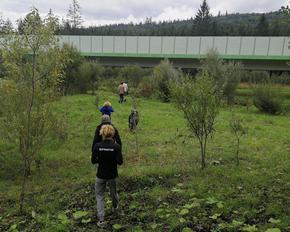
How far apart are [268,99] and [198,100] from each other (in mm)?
14793

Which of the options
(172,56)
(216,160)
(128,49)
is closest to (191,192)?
(216,160)

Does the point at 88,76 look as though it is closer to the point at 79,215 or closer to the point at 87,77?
the point at 87,77

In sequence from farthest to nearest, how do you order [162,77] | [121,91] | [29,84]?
1. [162,77]
2. [121,91]
3. [29,84]

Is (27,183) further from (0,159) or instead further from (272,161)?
(272,161)

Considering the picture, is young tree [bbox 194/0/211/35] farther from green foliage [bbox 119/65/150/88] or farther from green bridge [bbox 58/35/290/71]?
green foliage [bbox 119/65/150/88]

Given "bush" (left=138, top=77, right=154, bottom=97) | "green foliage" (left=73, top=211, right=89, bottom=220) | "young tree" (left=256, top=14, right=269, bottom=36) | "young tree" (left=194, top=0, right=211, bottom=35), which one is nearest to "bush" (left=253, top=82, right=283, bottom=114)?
"bush" (left=138, top=77, right=154, bottom=97)

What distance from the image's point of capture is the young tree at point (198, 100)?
8539 mm

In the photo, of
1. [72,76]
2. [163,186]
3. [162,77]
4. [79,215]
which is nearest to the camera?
[79,215]

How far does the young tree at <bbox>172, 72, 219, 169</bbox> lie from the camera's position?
854 cm

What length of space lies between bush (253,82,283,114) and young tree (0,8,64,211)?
1601cm

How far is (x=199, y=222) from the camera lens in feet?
19.1

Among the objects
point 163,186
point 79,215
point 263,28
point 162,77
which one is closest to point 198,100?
point 163,186

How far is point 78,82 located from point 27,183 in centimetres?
2113

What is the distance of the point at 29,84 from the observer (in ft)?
25.7
